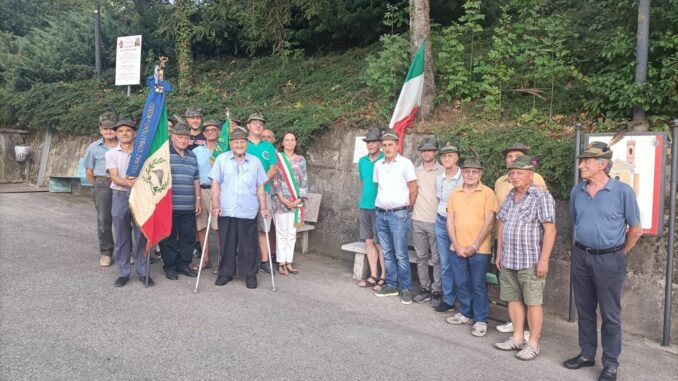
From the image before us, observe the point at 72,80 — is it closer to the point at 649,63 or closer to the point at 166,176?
the point at 166,176

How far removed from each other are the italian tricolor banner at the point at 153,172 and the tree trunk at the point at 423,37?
3.90m

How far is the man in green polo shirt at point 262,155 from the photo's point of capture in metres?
7.22

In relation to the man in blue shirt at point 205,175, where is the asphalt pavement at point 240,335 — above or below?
below

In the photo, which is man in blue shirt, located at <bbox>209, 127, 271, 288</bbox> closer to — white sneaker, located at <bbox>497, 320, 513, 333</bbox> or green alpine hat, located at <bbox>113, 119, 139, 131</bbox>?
green alpine hat, located at <bbox>113, 119, 139, 131</bbox>

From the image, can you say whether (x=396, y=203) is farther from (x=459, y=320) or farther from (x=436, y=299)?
(x=459, y=320)

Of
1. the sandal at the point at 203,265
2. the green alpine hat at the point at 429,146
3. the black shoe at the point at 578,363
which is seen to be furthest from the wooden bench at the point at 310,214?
the black shoe at the point at 578,363

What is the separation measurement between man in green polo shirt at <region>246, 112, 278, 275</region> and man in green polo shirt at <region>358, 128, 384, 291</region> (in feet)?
4.16

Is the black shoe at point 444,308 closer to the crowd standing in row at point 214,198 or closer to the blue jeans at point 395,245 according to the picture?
the blue jeans at point 395,245

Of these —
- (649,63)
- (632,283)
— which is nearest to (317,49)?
(649,63)

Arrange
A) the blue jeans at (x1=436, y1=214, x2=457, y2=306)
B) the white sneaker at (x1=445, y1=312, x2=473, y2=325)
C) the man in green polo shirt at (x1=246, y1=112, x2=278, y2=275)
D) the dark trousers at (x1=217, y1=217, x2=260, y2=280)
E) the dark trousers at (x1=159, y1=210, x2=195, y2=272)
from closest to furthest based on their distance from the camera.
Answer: the white sneaker at (x1=445, y1=312, x2=473, y2=325), the blue jeans at (x1=436, y1=214, x2=457, y2=306), the dark trousers at (x1=217, y1=217, x2=260, y2=280), the dark trousers at (x1=159, y1=210, x2=195, y2=272), the man in green polo shirt at (x1=246, y1=112, x2=278, y2=275)

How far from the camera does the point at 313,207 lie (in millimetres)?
8617

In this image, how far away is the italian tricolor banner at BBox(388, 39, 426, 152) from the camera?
7.66 metres

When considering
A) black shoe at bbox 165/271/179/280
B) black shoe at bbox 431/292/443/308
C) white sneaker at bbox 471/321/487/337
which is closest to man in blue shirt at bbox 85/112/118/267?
black shoe at bbox 165/271/179/280

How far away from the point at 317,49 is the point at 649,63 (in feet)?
28.3
